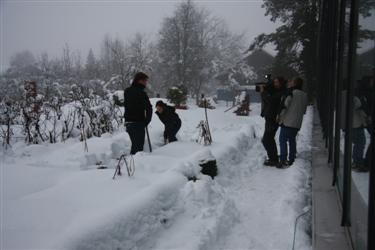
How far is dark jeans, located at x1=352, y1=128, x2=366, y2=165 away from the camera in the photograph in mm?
2721

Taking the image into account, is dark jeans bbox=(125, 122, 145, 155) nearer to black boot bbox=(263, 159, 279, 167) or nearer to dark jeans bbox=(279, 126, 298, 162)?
black boot bbox=(263, 159, 279, 167)

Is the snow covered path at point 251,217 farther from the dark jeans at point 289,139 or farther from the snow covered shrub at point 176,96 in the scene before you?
the snow covered shrub at point 176,96

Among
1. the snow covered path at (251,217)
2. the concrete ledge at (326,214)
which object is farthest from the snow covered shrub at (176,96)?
the concrete ledge at (326,214)

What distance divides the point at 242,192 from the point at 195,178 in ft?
2.79

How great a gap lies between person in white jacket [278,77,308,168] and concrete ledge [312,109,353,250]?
29.1 inches

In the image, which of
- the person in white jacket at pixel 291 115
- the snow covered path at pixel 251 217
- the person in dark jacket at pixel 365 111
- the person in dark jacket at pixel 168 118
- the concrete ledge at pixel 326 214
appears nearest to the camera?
the person in dark jacket at pixel 365 111

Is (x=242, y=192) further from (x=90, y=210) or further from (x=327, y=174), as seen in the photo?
(x=90, y=210)

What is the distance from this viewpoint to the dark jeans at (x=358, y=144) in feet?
8.93

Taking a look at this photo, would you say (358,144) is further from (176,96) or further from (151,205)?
(176,96)

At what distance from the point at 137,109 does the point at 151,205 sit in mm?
3030

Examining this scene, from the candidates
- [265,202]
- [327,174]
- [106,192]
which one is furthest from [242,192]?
[106,192]

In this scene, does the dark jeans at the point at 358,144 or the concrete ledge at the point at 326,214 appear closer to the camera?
the dark jeans at the point at 358,144

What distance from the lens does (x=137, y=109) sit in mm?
6664

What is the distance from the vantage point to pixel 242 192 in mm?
5555
